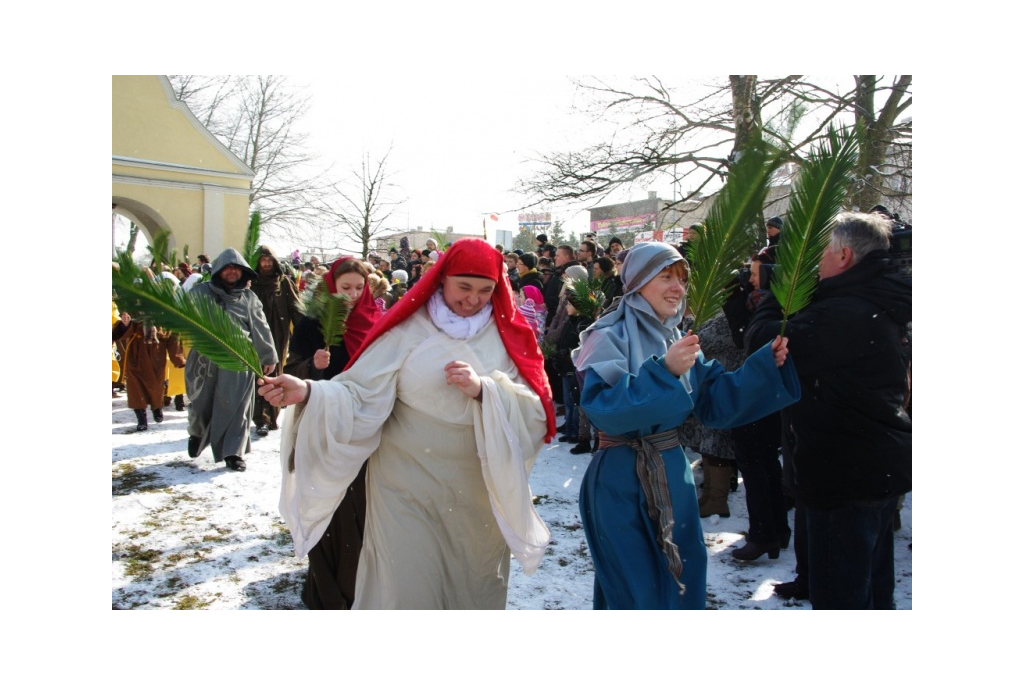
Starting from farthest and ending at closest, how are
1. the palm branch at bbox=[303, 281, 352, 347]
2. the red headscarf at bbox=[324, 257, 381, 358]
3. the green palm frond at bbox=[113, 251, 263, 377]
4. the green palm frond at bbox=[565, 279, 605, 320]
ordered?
the green palm frond at bbox=[565, 279, 605, 320], the red headscarf at bbox=[324, 257, 381, 358], the palm branch at bbox=[303, 281, 352, 347], the green palm frond at bbox=[113, 251, 263, 377]

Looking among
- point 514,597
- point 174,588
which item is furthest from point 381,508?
point 174,588

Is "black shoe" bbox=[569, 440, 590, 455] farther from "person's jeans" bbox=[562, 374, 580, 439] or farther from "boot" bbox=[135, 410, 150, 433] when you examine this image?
"boot" bbox=[135, 410, 150, 433]

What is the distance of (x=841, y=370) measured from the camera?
2830 mm

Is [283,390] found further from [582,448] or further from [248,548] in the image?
[582,448]

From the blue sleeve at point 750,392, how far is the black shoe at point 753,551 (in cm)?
208

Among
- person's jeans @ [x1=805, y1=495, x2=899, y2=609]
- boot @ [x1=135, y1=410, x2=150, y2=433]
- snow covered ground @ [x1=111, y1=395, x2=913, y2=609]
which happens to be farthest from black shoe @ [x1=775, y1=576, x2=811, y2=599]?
boot @ [x1=135, y1=410, x2=150, y2=433]

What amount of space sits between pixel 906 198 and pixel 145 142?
48.5 feet

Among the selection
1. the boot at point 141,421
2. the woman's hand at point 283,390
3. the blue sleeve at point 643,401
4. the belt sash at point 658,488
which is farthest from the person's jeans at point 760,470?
the boot at point 141,421

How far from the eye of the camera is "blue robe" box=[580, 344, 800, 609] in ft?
8.52

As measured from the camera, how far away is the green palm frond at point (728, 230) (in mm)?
2260

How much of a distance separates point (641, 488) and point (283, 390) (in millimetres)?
1379

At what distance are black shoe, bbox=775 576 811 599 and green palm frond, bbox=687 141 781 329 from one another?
2.23 metres

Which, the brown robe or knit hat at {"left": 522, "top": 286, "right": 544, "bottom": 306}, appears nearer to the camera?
the brown robe

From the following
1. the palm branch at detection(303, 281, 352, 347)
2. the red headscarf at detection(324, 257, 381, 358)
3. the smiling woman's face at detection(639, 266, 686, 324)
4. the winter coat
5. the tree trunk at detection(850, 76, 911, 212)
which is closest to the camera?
the smiling woman's face at detection(639, 266, 686, 324)
